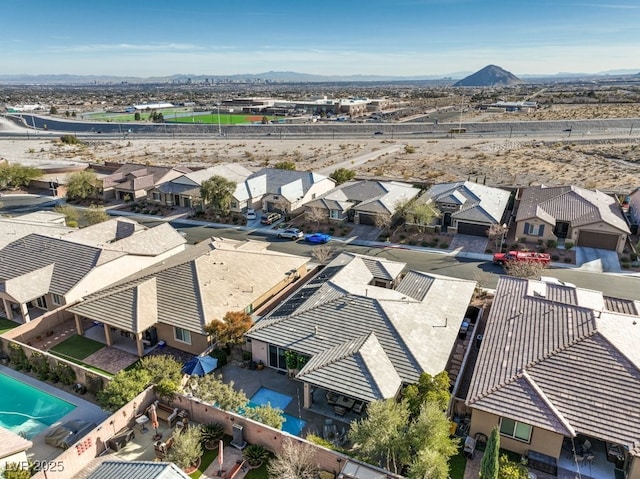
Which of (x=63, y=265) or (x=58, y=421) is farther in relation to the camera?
(x=63, y=265)

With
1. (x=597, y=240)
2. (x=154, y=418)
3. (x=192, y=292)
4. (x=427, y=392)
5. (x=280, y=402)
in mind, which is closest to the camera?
(x=427, y=392)

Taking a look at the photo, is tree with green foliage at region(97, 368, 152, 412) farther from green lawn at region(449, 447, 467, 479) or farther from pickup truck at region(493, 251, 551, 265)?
pickup truck at region(493, 251, 551, 265)

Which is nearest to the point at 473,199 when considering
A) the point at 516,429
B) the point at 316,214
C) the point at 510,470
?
the point at 316,214

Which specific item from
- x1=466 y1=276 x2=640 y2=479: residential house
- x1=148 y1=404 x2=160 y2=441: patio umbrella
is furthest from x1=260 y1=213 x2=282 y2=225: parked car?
x1=466 y1=276 x2=640 y2=479: residential house

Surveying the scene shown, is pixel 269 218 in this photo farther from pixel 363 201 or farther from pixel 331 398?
pixel 331 398

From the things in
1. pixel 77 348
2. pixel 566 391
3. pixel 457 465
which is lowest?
pixel 77 348

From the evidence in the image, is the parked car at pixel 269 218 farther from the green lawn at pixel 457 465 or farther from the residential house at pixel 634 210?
the residential house at pixel 634 210
